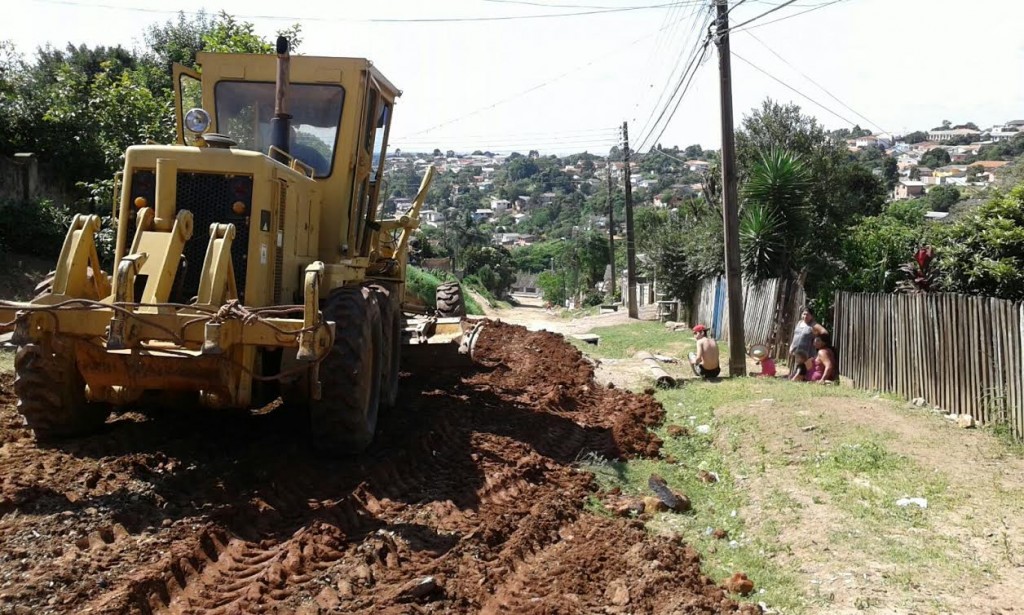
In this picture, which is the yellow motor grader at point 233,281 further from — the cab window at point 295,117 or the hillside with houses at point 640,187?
the hillside with houses at point 640,187

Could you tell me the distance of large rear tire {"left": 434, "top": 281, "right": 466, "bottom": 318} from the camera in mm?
16844

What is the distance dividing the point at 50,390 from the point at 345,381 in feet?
6.96

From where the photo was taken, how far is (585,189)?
640ft

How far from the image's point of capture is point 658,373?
13953 mm

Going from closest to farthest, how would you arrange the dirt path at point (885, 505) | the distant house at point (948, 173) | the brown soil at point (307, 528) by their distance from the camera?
the brown soil at point (307, 528) < the dirt path at point (885, 505) < the distant house at point (948, 173)

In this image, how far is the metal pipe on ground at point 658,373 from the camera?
13227 millimetres

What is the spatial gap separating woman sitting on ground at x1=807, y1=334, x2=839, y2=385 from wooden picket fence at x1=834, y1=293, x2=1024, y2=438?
0.16 m

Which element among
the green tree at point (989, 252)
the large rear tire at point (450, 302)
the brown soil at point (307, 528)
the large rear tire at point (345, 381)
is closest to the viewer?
the brown soil at point (307, 528)

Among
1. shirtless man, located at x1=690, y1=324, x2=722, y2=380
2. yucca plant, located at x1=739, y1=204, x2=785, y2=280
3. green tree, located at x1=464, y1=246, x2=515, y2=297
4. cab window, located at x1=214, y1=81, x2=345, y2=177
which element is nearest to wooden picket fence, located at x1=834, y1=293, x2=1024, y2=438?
shirtless man, located at x1=690, y1=324, x2=722, y2=380

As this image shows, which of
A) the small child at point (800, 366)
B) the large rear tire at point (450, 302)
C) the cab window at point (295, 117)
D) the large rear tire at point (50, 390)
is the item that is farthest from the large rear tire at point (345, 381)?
the large rear tire at point (450, 302)

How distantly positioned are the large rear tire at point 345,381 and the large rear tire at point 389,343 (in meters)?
0.98

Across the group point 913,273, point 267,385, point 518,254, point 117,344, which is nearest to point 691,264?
point 913,273

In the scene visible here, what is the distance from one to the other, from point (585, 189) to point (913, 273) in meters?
184

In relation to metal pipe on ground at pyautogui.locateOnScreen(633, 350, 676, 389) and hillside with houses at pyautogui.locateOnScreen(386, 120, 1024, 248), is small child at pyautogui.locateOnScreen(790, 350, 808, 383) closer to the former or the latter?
metal pipe on ground at pyautogui.locateOnScreen(633, 350, 676, 389)
